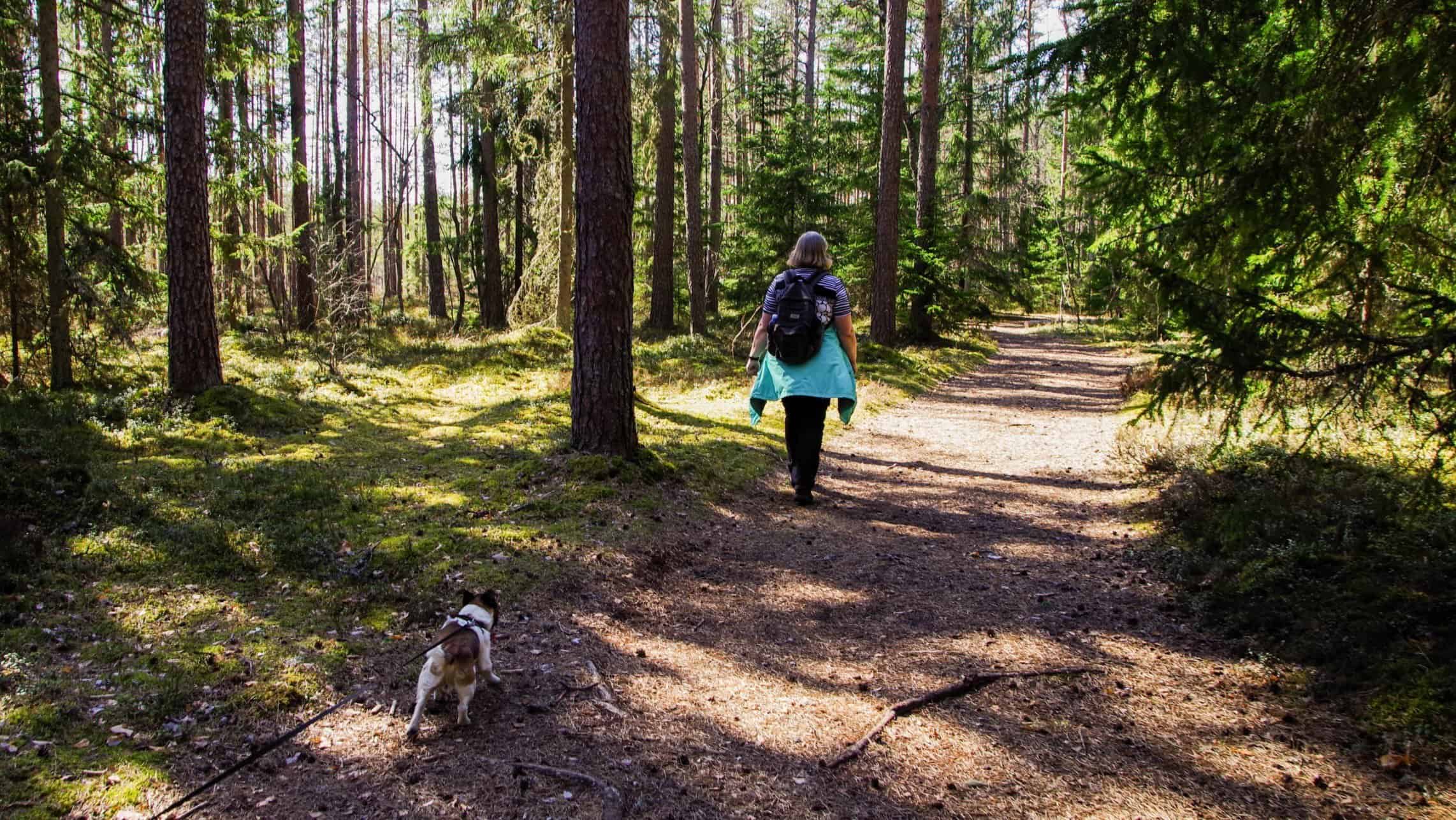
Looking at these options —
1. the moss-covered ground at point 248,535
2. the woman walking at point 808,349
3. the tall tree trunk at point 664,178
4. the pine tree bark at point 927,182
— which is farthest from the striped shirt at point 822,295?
the pine tree bark at point 927,182

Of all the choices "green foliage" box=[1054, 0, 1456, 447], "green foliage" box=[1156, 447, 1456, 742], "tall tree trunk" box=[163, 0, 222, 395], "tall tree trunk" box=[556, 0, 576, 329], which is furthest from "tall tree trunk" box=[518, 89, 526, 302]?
"green foliage" box=[1156, 447, 1456, 742]

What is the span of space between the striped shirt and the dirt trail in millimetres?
1795

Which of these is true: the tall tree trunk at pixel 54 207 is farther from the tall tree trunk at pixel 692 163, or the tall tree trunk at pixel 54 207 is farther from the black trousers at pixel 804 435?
the tall tree trunk at pixel 692 163

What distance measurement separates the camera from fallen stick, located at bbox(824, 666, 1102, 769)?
3.29 metres

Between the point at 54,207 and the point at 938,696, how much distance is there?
1120 cm

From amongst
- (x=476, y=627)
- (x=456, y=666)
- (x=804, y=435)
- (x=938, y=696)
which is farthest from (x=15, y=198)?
(x=938, y=696)

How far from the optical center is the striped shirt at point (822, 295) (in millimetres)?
6656

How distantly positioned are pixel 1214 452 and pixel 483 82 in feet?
61.0

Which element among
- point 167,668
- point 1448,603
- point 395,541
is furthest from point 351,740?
point 1448,603

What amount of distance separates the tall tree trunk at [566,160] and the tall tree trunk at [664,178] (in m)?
1.87

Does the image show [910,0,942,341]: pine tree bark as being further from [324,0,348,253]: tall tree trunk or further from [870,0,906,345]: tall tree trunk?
[324,0,348,253]: tall tree trunk

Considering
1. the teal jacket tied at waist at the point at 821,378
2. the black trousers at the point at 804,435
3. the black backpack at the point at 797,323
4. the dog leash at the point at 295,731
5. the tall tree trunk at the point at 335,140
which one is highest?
the tall tree trunk at the point at 335,140

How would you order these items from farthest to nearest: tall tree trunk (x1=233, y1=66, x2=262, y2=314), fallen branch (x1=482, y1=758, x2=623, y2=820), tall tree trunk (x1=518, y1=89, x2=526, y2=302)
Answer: tall tree trunk (x1=518, y1=89, x2=526, y2=302) < tall tree trunk (x1=233, y1=66, x2=262, y2=314) < fallen branch (x1=482, y1=758, x2=623, y2=820)

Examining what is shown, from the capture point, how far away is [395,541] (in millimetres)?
5246
